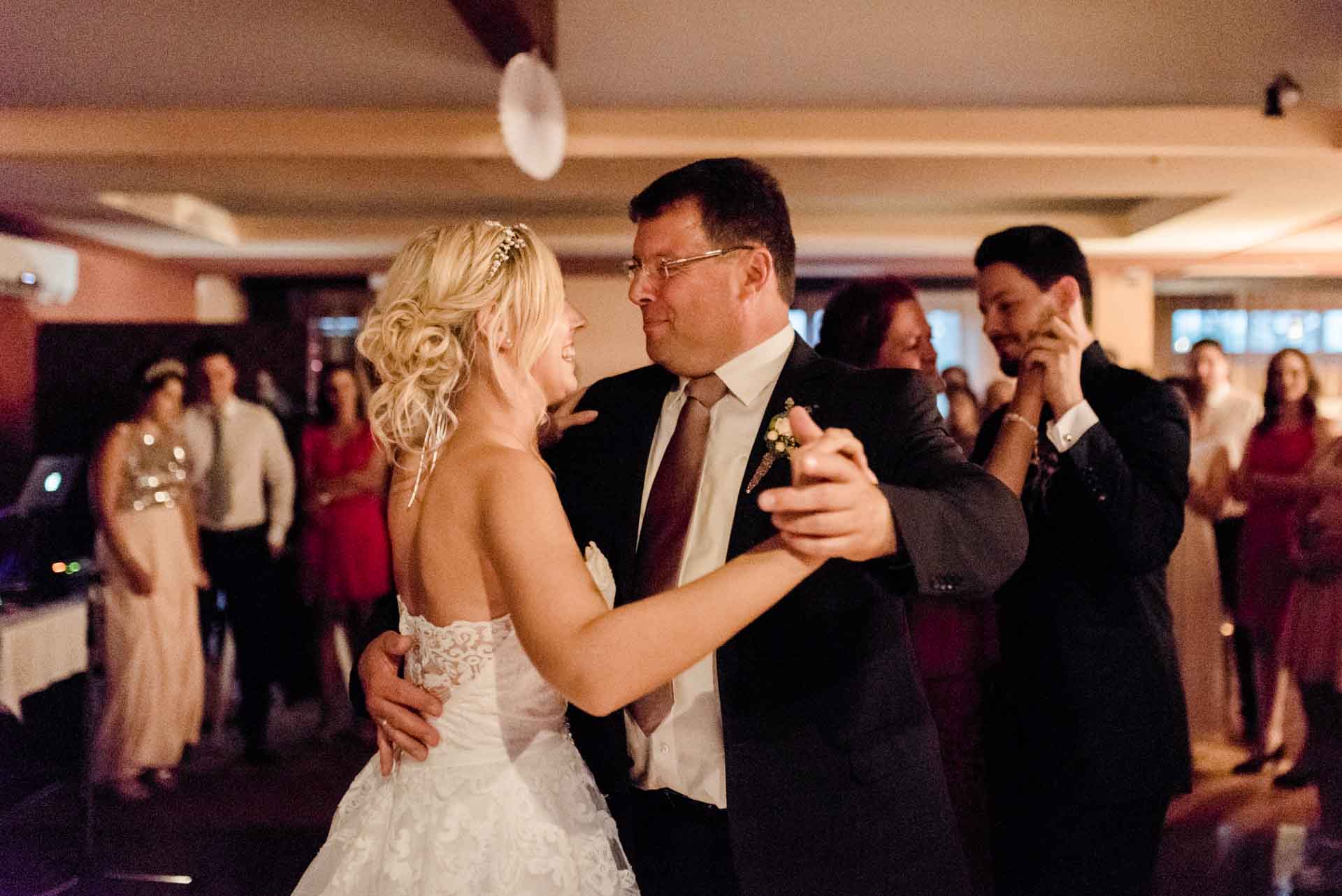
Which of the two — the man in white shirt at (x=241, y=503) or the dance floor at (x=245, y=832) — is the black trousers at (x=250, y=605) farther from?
the dance floor at (x=245, y=832)

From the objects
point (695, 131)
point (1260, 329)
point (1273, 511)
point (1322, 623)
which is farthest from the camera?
point (1260, 329)

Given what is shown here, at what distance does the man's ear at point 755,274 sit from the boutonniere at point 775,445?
22 cm

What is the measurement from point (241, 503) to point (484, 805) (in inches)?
168

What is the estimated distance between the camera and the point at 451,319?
1.43 m

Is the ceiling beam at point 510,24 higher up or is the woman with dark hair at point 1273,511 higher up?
the ceiling beam at point 510,24

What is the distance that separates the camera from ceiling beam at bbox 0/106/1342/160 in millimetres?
6082

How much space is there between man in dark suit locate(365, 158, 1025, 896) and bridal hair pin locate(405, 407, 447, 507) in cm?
29

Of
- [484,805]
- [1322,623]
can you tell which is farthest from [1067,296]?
[1322,623]

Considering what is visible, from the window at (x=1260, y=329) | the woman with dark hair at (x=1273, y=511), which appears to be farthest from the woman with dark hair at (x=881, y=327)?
the window at (x=1260, y=329)

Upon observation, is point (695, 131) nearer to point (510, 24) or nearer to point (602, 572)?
point (510, 24)

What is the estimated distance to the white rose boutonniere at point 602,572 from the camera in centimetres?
155

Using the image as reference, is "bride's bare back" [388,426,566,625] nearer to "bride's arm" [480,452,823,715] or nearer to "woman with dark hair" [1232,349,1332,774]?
"bride's arm" [480,452,823,715]

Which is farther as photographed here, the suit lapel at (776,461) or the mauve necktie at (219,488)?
the mauve necktie at (219,488)

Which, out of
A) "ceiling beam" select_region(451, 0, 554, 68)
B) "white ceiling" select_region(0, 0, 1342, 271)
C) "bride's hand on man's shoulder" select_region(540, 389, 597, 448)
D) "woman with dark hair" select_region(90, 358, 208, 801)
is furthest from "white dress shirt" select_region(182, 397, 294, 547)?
"bride's hand on man's shoulder" select_region(540, 389, 597, 448)
